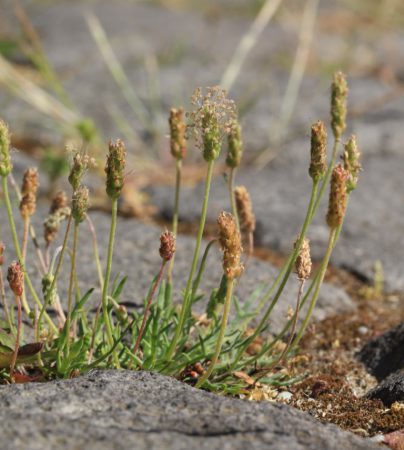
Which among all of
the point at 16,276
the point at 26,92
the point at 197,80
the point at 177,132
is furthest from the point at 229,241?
the point at 197,80

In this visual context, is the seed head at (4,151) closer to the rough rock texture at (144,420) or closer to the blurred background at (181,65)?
the rough rock texture at (144,420)

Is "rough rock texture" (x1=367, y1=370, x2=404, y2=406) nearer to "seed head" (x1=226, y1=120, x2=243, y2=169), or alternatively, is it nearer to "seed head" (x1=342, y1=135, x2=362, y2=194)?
"seed head" (x1=342, y1=135, x2=362, y2=194)

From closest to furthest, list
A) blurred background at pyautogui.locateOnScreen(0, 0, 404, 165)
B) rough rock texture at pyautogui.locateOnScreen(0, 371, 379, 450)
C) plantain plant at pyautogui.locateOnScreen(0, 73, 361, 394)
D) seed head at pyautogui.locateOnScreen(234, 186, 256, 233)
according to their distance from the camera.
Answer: rough rock texture at pyautogui.locateOnScreen(0, 371, 379, 450), plantain plant at pyautogui.locateOnScreen(0, 73, 361, 394), seed head at pyautogui.locateOnScreen(234, 186, 256, 233), blurred background at pyautogui.locateOnScreen(0, 0, 404, 165)

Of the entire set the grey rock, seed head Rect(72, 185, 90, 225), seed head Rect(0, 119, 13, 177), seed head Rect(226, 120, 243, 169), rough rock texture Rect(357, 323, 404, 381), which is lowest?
rough rock texture Rect(357, 323, 404, 381)

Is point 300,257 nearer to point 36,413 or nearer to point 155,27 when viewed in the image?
point 36,413

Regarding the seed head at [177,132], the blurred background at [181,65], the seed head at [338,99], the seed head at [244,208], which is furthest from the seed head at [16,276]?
the blurred background at [181,65]

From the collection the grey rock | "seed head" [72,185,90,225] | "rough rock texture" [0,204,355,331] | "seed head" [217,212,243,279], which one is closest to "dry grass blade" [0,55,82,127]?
the grey rock

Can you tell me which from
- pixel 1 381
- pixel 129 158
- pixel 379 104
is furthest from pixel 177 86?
pixel 1 381

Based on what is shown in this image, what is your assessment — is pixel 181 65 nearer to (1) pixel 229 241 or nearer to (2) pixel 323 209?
(2) pixel 323 209

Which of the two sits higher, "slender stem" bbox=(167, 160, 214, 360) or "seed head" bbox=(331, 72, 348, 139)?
"seed head" bbox=(331, 72, 348, 139)
